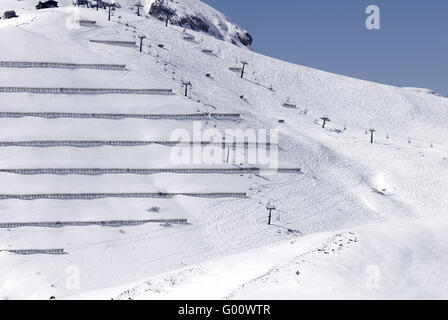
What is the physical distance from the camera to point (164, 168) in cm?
7806

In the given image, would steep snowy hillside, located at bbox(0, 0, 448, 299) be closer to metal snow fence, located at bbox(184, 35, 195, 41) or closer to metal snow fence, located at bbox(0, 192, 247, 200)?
metal snow fence, located at bbox(0, 192, 247, 200)

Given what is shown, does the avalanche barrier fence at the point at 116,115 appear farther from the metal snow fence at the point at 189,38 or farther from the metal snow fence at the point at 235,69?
the metal snow fence at the point at 189,38

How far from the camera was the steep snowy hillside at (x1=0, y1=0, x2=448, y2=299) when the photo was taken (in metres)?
63.1

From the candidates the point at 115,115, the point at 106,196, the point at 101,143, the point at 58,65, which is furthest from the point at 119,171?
the point at 58,65

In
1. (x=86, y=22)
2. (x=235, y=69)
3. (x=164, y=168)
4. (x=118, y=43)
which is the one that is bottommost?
(x=164, y=168)

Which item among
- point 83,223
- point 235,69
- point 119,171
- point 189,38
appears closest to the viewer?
point 83,223

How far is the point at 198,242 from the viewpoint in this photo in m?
68.9

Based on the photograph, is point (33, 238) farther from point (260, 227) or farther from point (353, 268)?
point (353, 268)

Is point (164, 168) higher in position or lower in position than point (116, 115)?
lower

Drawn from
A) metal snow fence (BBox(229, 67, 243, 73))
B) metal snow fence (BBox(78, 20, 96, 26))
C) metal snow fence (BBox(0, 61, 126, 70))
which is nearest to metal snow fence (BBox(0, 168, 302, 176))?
metal snow fence (BBox(0, 61, 126, 70))

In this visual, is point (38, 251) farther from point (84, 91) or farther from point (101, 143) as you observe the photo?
point (84, 91)

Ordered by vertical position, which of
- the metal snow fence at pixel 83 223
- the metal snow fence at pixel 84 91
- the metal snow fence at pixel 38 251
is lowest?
the metal snow fence at pixel 38 251

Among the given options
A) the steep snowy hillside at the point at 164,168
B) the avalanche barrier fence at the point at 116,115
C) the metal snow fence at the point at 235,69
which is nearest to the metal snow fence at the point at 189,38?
the steep snowy hillside at the point at 164,168

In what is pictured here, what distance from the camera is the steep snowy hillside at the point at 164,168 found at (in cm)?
6312
